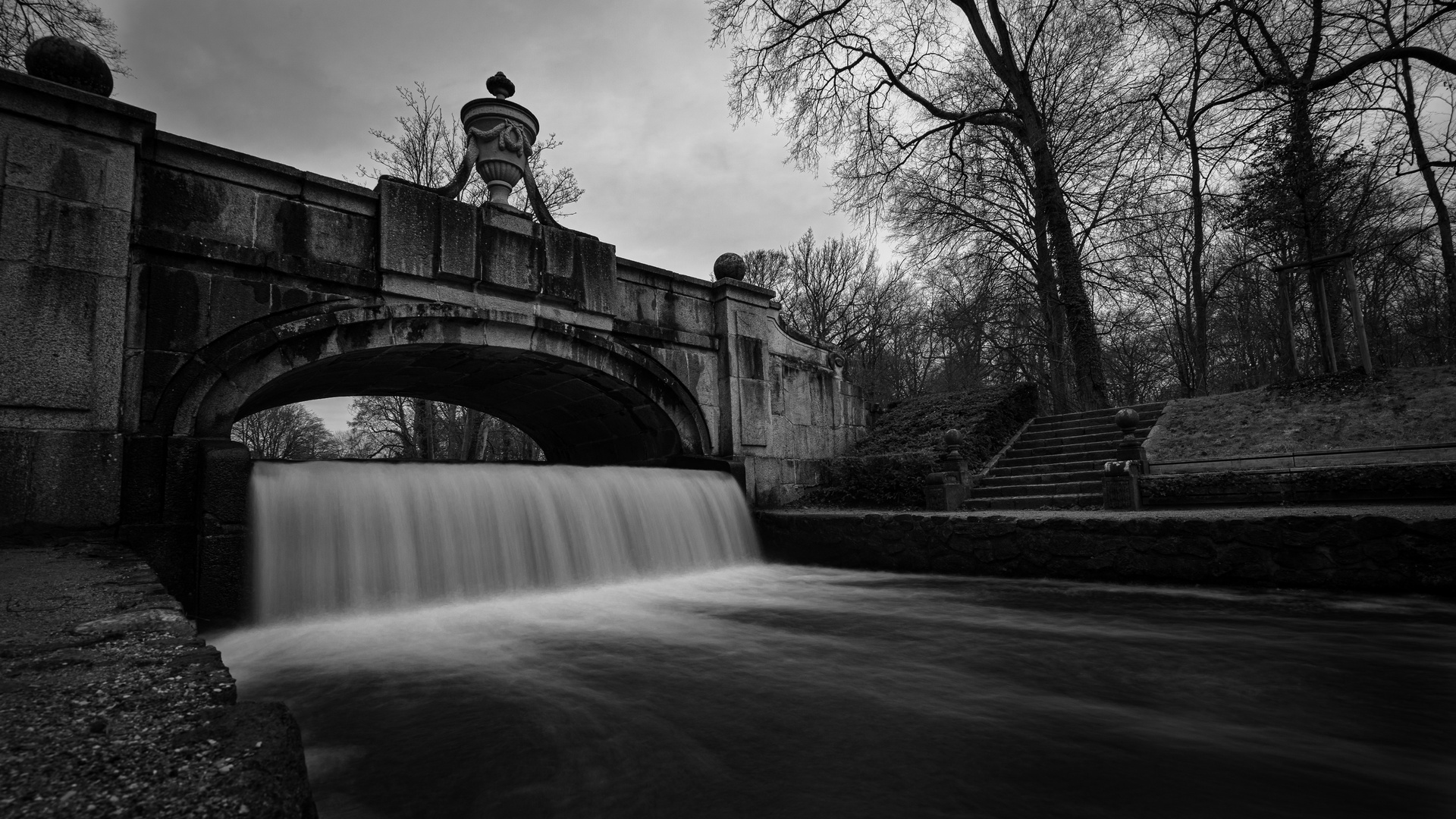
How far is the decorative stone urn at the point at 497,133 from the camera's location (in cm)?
738

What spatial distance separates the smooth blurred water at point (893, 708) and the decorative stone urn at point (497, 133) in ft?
16.1

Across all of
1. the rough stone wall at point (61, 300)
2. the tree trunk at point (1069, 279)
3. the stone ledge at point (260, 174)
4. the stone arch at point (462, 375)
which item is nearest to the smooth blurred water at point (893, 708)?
the rough stone wall at point (61, 300)

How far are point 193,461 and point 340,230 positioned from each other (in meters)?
2.42

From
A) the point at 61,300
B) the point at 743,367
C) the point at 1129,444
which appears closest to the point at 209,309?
the point at 61,300

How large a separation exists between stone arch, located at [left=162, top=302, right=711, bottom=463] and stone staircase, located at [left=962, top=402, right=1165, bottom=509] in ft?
13.3

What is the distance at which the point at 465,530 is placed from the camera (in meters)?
5.96

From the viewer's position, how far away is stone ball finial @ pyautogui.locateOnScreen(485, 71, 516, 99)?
7340 millimetres

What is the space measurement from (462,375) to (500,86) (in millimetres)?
3506

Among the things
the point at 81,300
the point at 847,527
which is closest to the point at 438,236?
the point at 81,300

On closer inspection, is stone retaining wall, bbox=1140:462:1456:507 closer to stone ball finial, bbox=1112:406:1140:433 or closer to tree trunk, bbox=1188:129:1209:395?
stone ball finial, bbox=1112:406:1140:433

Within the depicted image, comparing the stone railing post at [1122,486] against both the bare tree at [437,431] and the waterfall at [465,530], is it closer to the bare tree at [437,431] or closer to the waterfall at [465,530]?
the waterfall at [465,530]

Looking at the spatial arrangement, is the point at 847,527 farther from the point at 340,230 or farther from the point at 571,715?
the point at 340,230

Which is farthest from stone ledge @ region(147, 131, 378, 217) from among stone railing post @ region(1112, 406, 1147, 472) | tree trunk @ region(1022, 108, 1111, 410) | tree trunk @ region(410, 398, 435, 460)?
tree trunk @ region(1022, 108, 1111, 410)

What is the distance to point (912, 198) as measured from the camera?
15.8 metres
